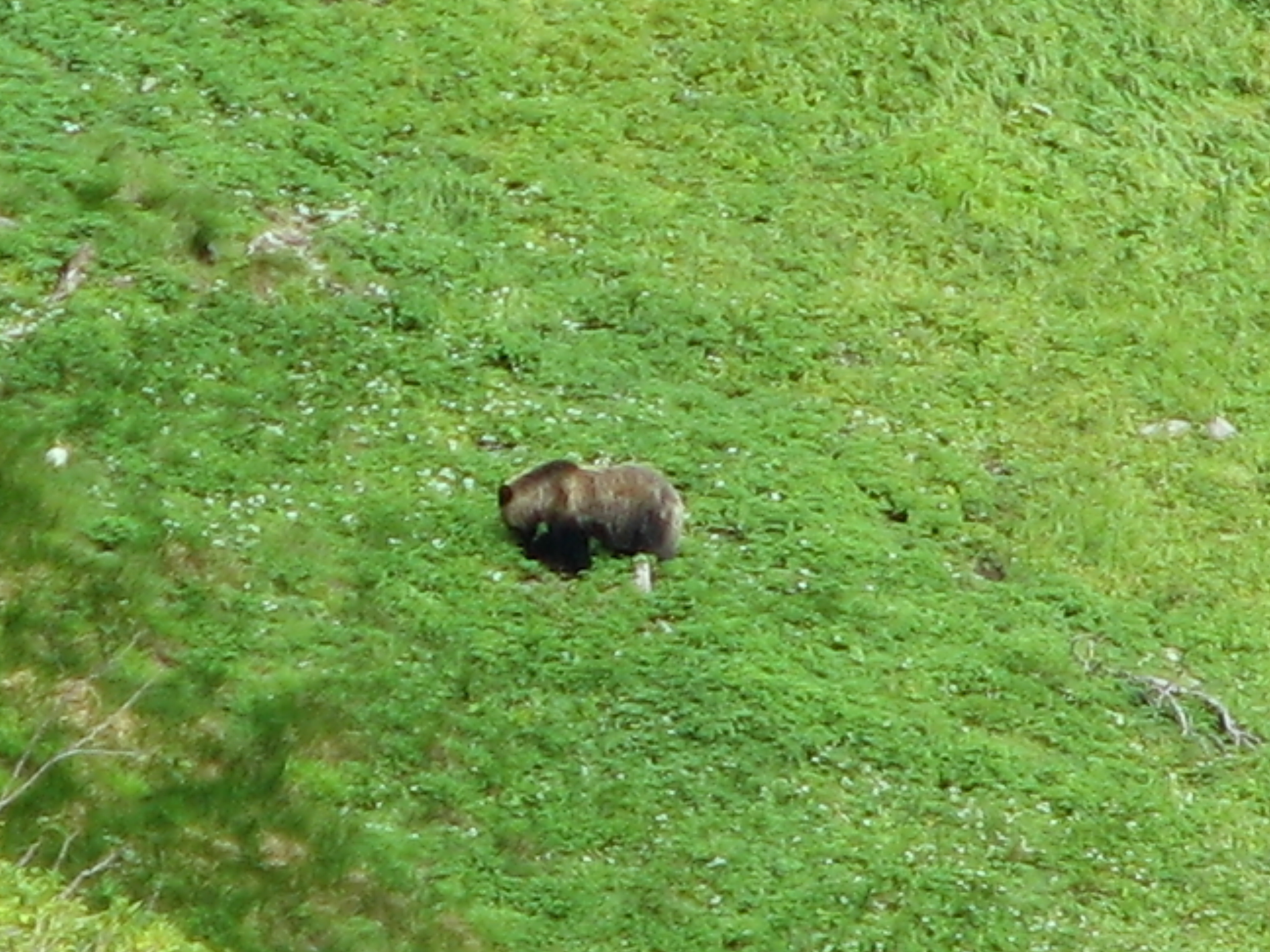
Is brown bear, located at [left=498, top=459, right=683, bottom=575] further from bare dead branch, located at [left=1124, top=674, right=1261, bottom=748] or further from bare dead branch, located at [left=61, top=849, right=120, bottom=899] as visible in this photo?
bare dead branch, located at [left=61, top=849, right=120, bottom=899]

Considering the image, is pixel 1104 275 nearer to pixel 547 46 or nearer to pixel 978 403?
pixel 978 403

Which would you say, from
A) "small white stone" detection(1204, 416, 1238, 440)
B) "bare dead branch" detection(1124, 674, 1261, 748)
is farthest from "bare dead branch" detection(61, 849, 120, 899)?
"small white stone" detection(1204, 416, 1238, 440)

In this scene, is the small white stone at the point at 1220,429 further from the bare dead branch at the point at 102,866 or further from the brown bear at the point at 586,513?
the bare dead branch at the point at 102,866

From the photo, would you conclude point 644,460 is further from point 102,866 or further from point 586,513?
point 102,866

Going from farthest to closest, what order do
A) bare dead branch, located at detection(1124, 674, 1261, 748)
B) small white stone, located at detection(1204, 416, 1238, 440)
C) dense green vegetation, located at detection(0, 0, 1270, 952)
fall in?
1. small white stone, located at detection(1204, 416, 1238, 440)
2. bare dead branch, located at detection(1124, 674, 1261, 748)
3. dense green vegetation, located at detection(0, 0, 1270, 952)

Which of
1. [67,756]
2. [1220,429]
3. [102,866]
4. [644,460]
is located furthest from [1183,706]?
[102,866]

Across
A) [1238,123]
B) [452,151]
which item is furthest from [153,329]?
[1238,123]
